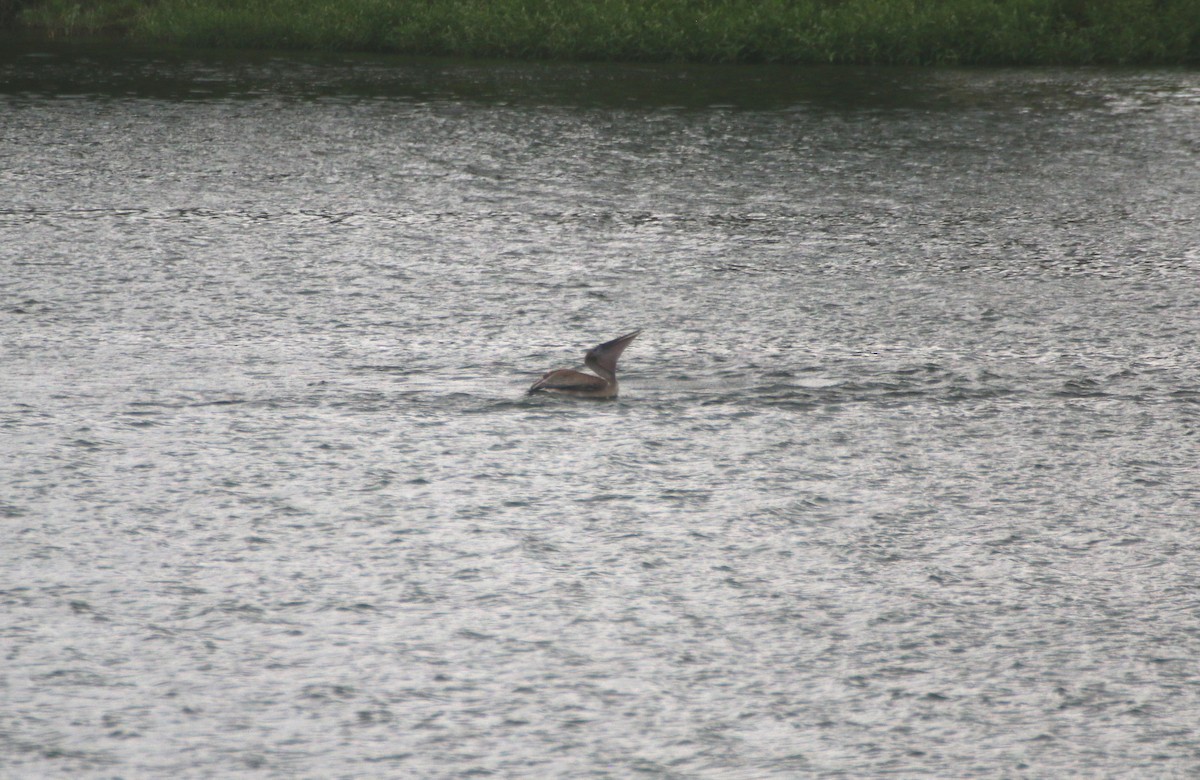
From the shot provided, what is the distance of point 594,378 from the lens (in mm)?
3951

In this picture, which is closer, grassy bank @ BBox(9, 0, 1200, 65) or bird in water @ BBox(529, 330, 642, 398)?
bird in water @ BBox(529, 330, 642, 398)

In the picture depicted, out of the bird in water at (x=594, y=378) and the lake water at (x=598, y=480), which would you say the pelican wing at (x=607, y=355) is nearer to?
the bird in water at (x=594, y=378)

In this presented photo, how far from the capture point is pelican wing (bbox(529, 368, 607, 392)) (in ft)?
13.0

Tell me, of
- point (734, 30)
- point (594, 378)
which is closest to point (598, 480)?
point (594, 378)

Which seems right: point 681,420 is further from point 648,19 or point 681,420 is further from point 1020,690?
point 648,19

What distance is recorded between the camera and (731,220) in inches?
257

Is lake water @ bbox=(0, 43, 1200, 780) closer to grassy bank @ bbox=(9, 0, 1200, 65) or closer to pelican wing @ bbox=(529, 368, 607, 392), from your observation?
pelican wing @ bbox=(529, 368, 607, 392)

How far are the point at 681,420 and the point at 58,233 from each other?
3268mm

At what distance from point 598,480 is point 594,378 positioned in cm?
58

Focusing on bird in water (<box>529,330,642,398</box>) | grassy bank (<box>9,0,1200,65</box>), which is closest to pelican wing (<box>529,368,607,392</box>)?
bird in water (<box>529,330,642,398</box>)

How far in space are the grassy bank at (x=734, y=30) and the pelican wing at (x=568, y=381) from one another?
1060 centimetres

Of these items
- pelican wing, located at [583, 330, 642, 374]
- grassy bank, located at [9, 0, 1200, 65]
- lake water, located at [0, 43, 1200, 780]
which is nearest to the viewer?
lake water, located at [0, 43, 1200, 780]

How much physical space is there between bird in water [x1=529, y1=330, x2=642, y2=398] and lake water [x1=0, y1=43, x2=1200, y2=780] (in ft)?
0.24

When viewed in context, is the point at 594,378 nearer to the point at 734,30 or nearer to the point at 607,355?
the point at 607,355
